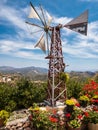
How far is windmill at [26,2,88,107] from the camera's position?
47.7ft

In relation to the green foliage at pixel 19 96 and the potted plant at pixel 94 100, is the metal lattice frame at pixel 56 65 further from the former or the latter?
the potted plant at pixel 94 100

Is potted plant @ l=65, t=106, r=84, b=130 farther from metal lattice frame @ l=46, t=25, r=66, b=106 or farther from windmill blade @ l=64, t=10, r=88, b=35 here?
windmill blade @ l=64, t=10, r=88, b=35

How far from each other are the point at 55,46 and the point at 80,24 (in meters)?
2.37

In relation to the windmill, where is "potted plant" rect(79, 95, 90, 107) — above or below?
below

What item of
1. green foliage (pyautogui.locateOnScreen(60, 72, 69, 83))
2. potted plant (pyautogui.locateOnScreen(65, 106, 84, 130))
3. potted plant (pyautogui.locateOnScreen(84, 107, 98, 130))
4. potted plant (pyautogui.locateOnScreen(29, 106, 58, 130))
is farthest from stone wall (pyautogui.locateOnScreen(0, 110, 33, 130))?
green foliage (pyautogui.locateOnScreen(60, 72, 69, 83))

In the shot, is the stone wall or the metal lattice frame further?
the metal lattice frame

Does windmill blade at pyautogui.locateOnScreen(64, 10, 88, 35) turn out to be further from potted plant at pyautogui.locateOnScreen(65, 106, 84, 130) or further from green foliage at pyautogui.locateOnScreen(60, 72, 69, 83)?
potted plant at pyautogui.locateOnScreen(65, 106, 84, 130)

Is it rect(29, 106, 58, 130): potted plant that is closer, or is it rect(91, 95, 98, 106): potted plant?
rect(29, 106, 58, 130): potted plant

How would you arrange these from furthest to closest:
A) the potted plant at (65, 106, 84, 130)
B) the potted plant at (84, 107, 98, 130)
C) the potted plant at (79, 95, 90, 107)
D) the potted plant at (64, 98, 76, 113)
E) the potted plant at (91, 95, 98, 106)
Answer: the potted plant at (91, 95, 98, 106) < the potted plant at (79, 95, 90, 107) < the potted plant at (64, 98, 76, 113) < the potted plant at (84, 107, 98, 130) < the potted plant at (65, 106, 84, 130)

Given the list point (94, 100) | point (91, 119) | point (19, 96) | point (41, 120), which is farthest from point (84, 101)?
point (41, 120)

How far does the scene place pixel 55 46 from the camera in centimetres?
Result: 1498

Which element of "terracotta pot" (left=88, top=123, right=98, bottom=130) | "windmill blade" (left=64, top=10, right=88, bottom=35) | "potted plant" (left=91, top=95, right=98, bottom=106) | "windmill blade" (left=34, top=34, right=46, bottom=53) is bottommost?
"terracotta pot" (left=88, top=123, right=98, bottom=130)

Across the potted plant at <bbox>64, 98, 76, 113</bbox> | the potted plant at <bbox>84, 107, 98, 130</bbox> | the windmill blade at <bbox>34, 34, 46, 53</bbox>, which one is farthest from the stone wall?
the windmill blade at <bbox>34, 34, 46, 53</bbox>

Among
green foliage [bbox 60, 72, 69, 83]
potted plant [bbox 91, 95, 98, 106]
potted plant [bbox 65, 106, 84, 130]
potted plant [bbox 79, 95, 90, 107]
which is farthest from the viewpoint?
potted plant [bbox 91, 95, 98, 106]
